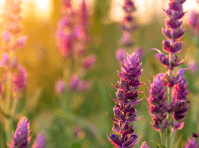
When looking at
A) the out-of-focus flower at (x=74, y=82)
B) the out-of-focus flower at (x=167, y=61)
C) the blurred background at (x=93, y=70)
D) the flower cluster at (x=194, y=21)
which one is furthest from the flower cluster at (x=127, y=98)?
the flower cluster at (x=194, y=21)

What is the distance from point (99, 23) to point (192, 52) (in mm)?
2893

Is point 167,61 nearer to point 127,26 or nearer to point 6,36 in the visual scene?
point 127,26

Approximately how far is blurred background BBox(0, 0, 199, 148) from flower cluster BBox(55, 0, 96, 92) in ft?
0.72

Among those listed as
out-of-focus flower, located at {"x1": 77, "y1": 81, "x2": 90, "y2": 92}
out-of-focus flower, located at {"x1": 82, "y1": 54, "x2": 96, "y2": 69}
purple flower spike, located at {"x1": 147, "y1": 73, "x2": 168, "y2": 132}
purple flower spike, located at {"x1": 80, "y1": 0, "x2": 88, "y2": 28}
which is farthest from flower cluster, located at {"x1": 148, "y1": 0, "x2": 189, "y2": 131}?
purple flower spike, located at {"x1": 80, "y1": 0, "x2": 88, "y2": 28}

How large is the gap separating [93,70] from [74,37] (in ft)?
4.32

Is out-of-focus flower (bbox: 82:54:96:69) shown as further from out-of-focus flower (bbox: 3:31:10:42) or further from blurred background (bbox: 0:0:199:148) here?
out-of-focus flower (bbox: 3:31:10:42)

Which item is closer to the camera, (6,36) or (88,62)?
(6,36)

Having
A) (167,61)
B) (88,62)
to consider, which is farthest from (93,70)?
(167,61)

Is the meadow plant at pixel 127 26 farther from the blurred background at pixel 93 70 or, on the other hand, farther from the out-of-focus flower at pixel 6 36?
the out-of-focus flower at pixel 6 36

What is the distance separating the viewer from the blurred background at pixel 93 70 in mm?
3479

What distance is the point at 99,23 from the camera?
6742 mm

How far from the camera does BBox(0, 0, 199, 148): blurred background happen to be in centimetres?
348

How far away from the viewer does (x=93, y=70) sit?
5.62m

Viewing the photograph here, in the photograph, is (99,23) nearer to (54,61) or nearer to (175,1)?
(54,61)
